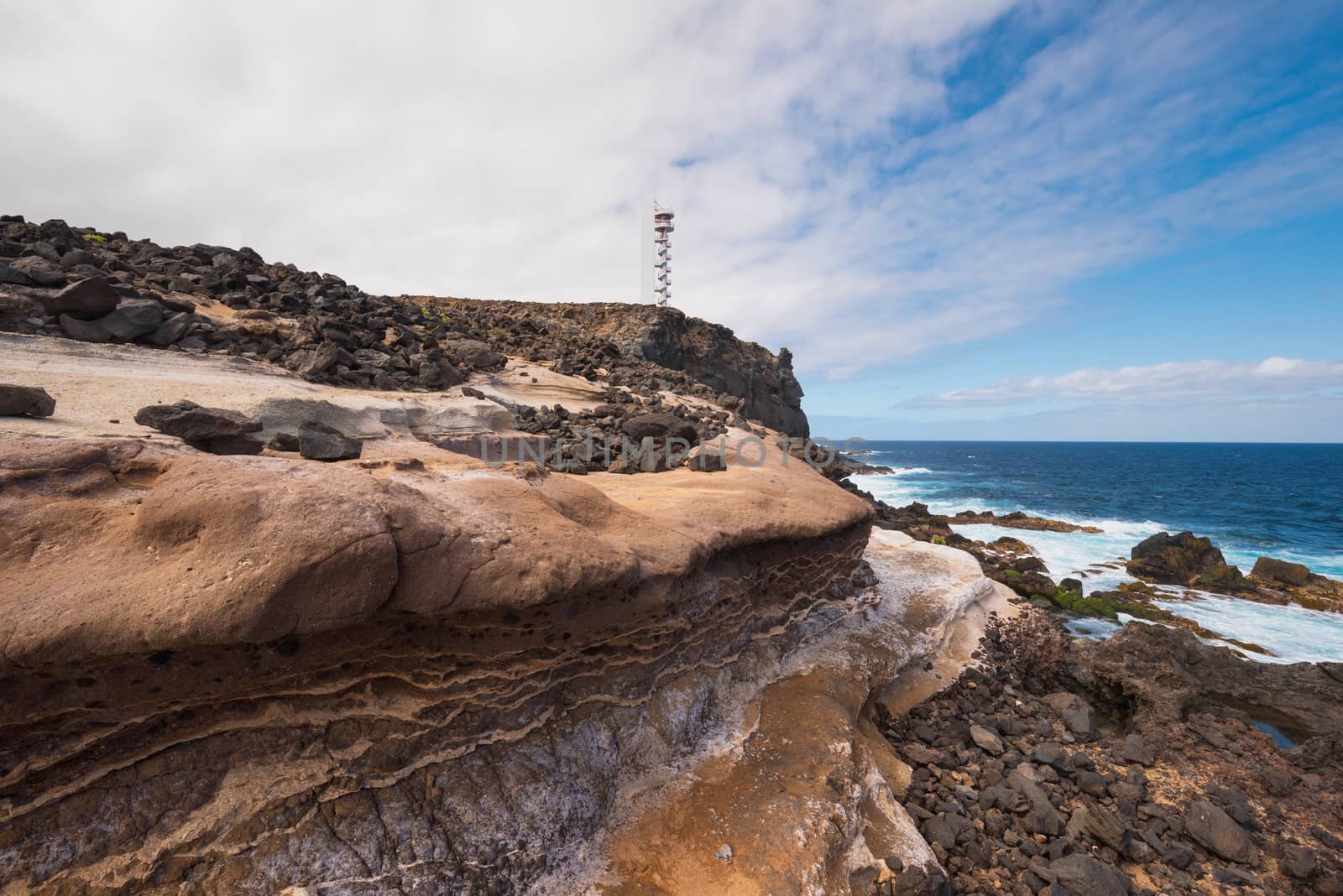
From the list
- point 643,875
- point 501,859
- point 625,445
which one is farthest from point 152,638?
point 625,445

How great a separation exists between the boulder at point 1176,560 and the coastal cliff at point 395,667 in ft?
61.3

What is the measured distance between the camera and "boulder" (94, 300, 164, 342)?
8.27m

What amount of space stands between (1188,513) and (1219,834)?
4074 centimetres

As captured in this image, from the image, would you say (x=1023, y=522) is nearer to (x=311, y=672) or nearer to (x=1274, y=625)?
(x=1274, y=625)

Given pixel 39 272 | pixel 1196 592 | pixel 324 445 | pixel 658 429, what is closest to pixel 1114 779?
pixel 658 429

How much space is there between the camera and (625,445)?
9453 millimetres

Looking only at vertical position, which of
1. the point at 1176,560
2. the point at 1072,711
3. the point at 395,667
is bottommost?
the point at 1176,560

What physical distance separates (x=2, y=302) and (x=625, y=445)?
29.6ft

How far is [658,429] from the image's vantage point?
1028cm

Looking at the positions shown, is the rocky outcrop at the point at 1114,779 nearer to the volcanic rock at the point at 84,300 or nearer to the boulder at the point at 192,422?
the boulder at the point at 192,422

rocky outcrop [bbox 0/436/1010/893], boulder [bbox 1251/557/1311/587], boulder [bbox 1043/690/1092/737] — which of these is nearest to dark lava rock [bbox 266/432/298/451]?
rocky outcrop [bbox 0/436/1010/893]

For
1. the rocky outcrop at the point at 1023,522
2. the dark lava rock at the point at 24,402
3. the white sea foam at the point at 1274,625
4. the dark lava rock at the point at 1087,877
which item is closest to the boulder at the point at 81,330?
the dark lava rock at the point at 24,402

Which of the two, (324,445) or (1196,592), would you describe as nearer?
(324,445)

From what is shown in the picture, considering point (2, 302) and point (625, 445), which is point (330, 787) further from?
point (2, 302)
